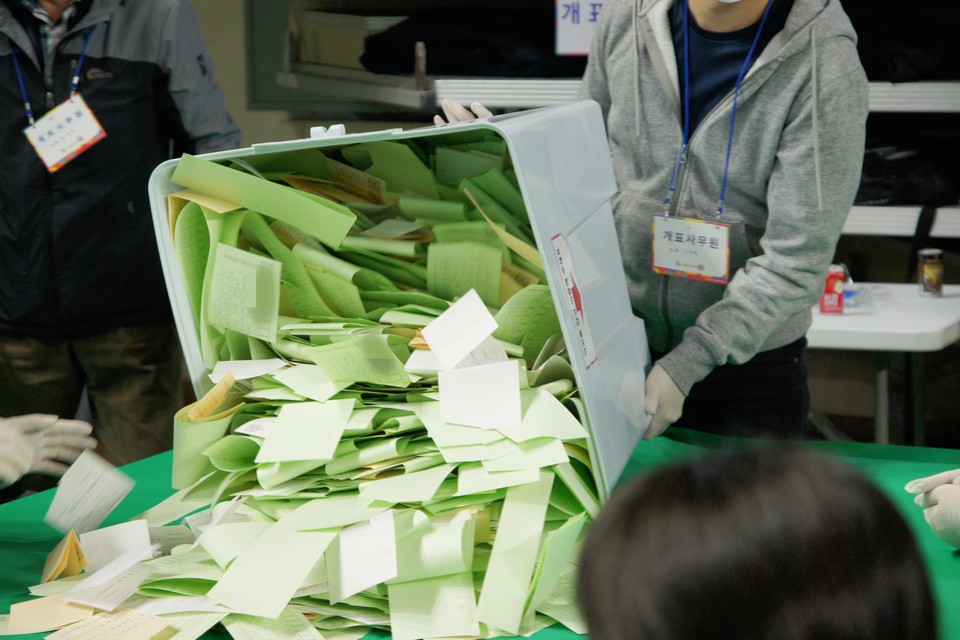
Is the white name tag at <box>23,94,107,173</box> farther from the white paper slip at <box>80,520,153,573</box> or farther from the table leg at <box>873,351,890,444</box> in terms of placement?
the table leg at <box>873,351,890,444</box>

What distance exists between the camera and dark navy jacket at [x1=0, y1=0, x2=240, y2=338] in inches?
85.7

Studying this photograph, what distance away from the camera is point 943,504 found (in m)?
1.03

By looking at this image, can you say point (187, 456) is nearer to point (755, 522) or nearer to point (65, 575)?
point (65, 575)

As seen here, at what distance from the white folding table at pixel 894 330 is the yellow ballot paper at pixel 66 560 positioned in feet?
6.70

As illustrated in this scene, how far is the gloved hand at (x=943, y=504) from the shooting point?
102 cm

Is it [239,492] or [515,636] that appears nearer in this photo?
[515,636]

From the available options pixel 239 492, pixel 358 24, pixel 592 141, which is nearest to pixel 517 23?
pixel 358 24

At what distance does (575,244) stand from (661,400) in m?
0.31

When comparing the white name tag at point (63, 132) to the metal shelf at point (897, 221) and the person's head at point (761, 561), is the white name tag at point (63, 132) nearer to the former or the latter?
the person's head at point (761, 561)

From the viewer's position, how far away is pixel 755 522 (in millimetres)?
501

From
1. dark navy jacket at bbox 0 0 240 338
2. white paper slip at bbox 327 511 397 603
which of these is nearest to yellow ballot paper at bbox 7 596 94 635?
white paper slip at bbox 327 511 397 603

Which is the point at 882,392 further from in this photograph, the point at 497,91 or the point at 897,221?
the point at 497,91

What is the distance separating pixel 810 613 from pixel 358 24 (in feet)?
10.7

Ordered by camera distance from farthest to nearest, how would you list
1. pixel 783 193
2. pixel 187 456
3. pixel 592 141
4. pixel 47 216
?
1. pixel 47 216
2. pixel 783 193
3. pixel 592 141
4. pixel 187 456
